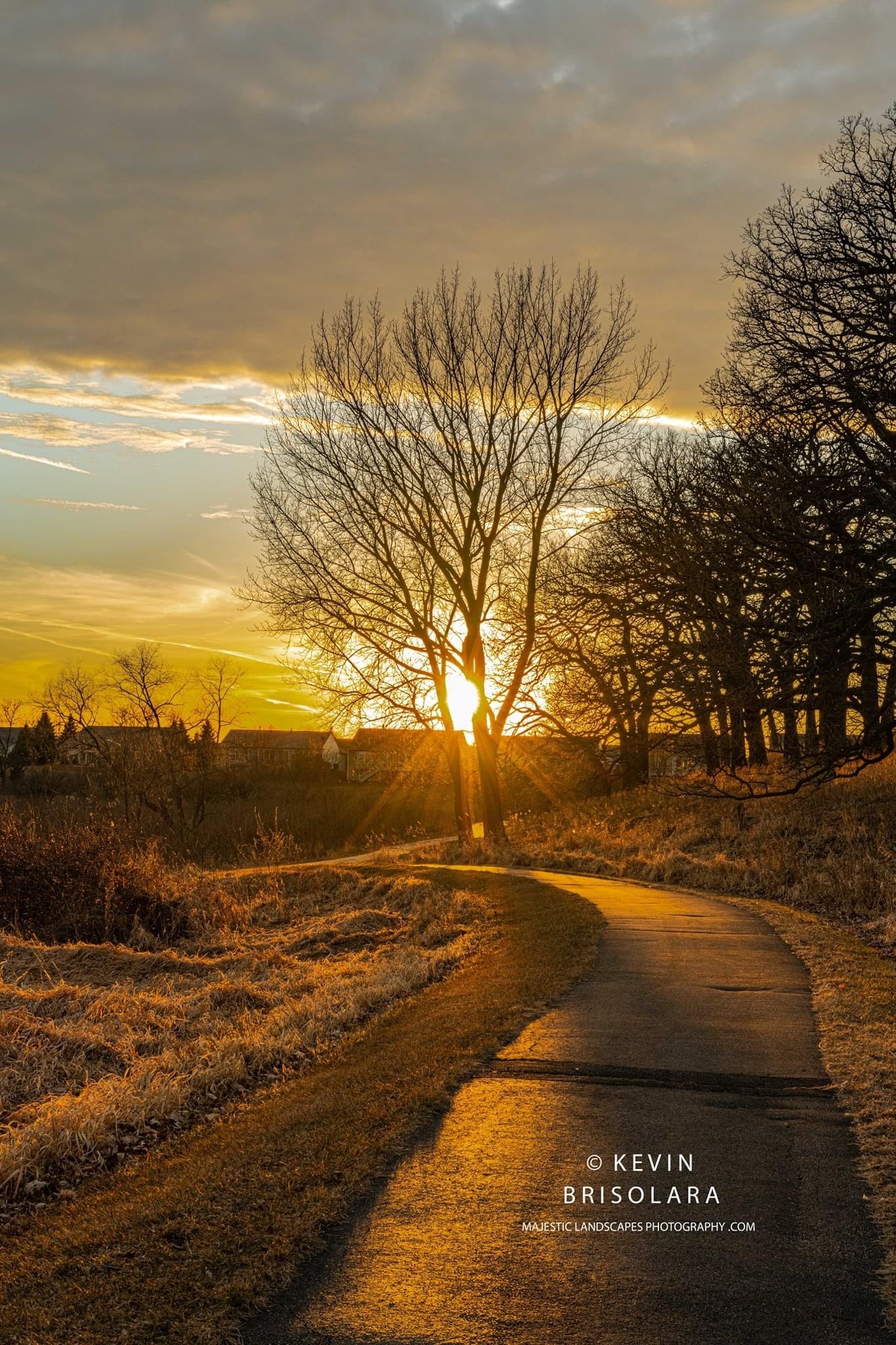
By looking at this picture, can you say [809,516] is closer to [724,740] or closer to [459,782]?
[724,740]

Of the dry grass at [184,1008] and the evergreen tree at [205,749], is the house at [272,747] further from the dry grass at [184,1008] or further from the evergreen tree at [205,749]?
the dry grass at [184,1008]

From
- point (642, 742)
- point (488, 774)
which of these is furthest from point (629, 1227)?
point (488, 774)

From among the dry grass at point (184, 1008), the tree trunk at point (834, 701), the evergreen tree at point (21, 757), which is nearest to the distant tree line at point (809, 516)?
the tree trunk at point (834, 701)

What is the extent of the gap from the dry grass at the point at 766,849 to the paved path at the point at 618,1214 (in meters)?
6.64

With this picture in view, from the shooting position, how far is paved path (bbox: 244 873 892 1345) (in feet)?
12.9

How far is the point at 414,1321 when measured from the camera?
3908 mm

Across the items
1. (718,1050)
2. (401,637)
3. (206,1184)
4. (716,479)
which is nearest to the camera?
(206,1184)

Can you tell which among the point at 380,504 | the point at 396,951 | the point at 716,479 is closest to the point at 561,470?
the point at 380,504

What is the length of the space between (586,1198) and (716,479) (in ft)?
46.7

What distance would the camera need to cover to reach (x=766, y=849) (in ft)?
64.7

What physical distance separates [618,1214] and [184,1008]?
24.1 feet

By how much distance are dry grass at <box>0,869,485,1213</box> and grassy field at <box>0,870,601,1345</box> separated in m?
0.36

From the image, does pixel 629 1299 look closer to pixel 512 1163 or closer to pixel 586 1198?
pixel 586 1198

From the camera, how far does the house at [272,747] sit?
243 ft
